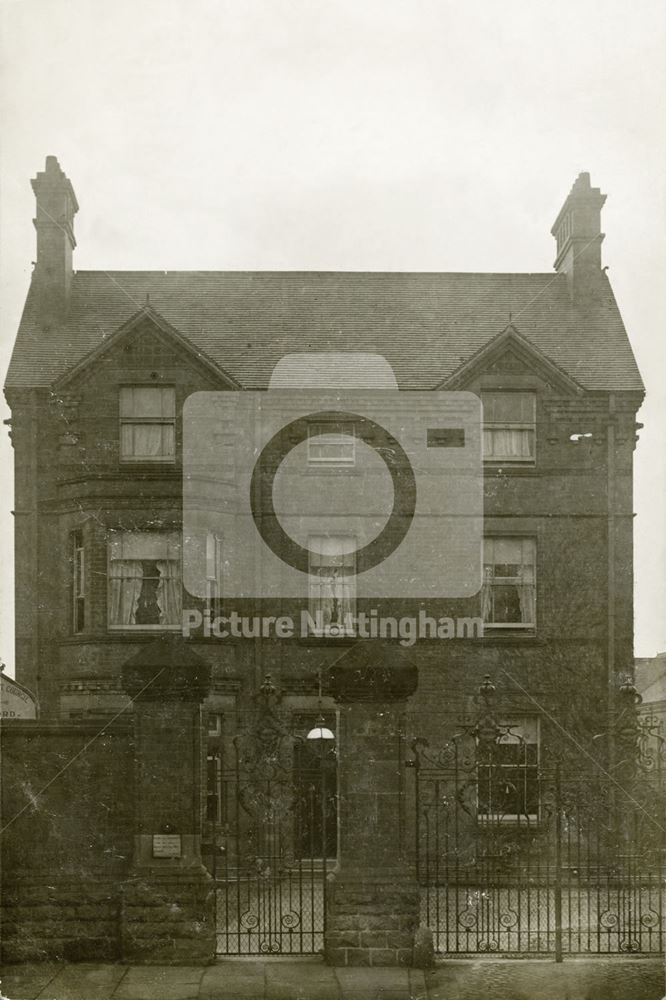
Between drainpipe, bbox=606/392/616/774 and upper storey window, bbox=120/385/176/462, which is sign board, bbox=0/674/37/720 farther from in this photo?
drainpipe, bbox=606/392/616/774

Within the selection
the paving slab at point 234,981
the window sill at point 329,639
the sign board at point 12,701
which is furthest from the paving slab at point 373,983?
the window sill at point 329,639

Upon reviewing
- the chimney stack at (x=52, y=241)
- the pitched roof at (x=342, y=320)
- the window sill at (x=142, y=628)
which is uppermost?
the chimney stack at (x=52, y=241)

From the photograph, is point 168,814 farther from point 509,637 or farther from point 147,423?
point 147,423

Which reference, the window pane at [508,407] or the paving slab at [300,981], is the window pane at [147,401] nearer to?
the window pane at [508,407]

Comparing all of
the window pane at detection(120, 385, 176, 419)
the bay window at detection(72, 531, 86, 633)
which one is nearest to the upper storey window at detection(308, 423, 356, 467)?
the window pane at detection(120, 385, 176, 419)

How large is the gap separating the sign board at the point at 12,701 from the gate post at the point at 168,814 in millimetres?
3031

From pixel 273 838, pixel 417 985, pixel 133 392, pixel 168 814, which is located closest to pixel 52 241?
pixel 133 392

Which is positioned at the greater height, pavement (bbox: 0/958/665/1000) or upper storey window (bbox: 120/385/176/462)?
upper storey window (bbox: 120/385/176/462)

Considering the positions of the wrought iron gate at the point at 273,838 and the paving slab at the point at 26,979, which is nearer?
the paving slab at the point at 26,979

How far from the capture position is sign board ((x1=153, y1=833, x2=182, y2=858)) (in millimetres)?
11469

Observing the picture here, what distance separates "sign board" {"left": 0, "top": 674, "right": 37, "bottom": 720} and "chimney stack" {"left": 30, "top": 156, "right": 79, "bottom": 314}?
31.3 ft

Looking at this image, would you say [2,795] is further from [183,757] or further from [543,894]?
[543,894]

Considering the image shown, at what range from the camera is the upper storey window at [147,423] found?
21.5m

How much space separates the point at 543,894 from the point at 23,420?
1275cm
